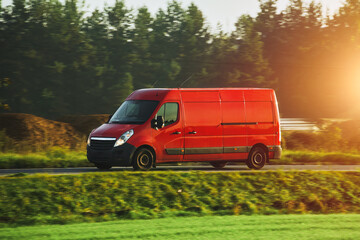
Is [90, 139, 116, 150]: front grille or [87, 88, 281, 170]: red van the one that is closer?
[90, 139, 116, 150]: front grille

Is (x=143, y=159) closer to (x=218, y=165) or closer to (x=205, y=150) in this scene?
(x=205, y=150)

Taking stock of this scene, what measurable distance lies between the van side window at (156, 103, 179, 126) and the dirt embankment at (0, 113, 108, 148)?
13.4m

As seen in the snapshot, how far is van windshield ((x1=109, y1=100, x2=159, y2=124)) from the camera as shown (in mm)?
16391

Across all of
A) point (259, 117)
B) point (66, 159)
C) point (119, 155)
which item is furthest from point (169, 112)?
point (66, 159)

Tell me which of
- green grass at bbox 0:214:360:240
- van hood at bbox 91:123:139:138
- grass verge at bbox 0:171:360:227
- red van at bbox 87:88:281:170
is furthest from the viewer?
red van at bbox 87:88:281:170

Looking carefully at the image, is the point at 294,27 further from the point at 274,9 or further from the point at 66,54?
the point at 66,54

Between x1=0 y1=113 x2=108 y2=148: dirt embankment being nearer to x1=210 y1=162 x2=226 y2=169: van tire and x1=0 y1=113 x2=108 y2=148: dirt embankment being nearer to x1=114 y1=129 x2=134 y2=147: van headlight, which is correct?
x1=210 y1=162 x2=226 y2=169: van tire

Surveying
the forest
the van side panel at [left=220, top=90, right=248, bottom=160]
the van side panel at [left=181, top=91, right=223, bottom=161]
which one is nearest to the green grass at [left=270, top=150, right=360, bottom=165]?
the van side panel at [left=220, top=90, right=248, bottom=160]

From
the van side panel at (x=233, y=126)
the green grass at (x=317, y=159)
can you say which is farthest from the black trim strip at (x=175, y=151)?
the green grass at (x=317, y=159)

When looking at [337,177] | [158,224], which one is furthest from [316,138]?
[158,224]

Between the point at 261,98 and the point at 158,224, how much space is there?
338 inches

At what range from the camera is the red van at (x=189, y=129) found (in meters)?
16.0

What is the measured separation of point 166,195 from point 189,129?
3937mm

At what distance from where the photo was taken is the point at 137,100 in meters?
17.0
